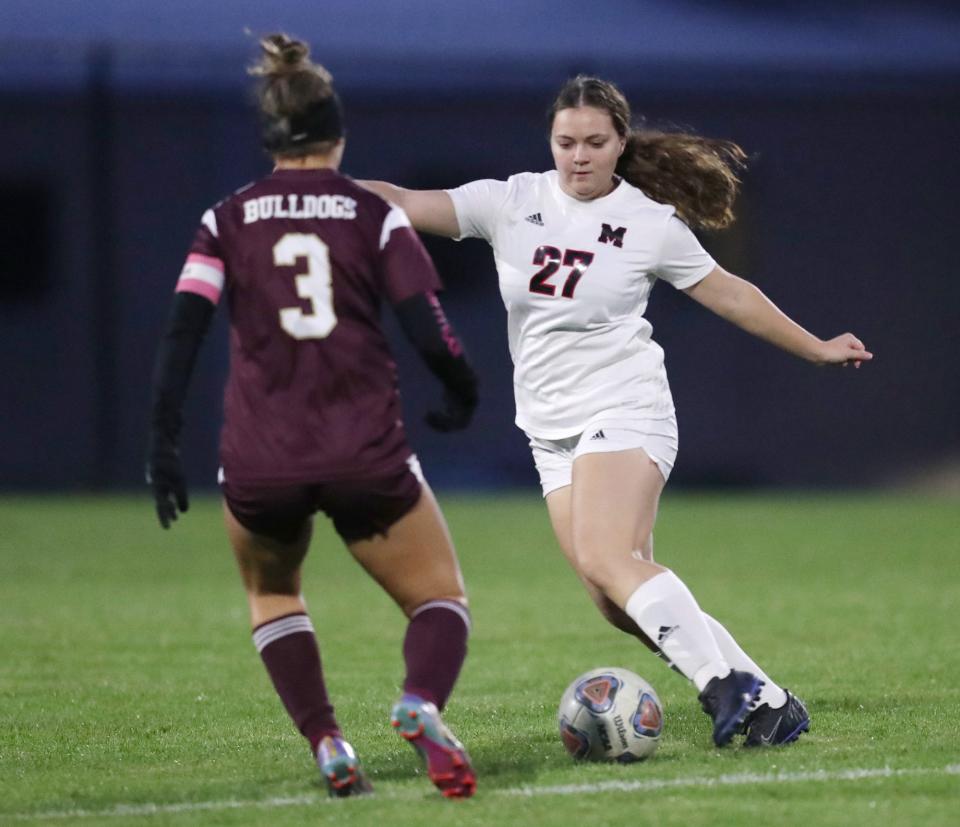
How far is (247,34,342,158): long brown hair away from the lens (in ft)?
15.2

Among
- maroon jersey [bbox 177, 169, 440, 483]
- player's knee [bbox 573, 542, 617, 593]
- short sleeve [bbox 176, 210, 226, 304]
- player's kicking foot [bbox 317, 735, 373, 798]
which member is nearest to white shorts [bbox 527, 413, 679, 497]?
player's knee [bbox 573, 542, 617, 593]

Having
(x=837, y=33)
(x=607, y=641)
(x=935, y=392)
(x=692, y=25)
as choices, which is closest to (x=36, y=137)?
(x=692, y=25)

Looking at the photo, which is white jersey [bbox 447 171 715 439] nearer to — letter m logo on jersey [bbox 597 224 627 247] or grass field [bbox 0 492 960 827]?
letter m logo on jersey [bbox 597 224 627 247]

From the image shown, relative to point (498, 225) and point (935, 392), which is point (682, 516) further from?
point (498, 225)

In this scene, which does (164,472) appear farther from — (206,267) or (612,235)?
(612,235)

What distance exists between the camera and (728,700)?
5277 mm

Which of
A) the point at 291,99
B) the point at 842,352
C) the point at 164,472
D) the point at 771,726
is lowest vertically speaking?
the point at 771,726

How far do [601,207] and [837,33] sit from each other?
47.1 ft

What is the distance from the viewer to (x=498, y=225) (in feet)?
19.1

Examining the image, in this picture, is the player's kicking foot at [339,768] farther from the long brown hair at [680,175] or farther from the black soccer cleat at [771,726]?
the long brown hair at [680,175]

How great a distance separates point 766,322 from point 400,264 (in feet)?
5.13

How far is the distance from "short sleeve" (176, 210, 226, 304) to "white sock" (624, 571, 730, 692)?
163cm

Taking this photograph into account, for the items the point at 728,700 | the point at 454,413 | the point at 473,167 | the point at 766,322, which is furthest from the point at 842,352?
the point at 473,167

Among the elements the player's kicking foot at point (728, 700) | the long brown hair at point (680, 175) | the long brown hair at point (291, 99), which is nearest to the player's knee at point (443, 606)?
the player's kicking foot at point (728, 700)
